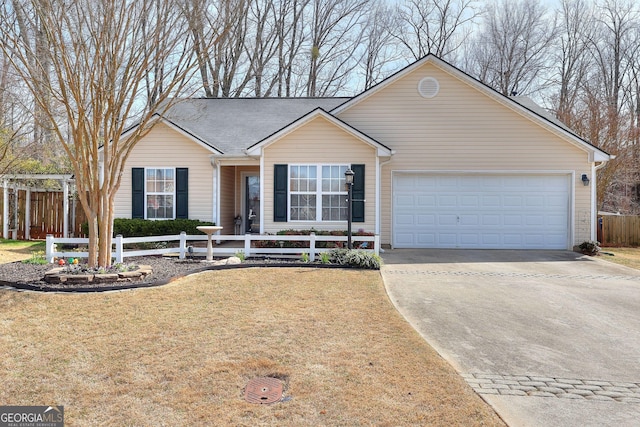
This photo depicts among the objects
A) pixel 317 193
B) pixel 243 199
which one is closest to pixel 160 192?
pixel 243 199

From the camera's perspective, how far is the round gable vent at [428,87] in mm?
13984

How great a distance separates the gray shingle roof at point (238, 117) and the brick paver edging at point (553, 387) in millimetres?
11102

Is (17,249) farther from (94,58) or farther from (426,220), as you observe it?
(426,220)

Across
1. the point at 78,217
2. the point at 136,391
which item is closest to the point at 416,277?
the point at 136,391

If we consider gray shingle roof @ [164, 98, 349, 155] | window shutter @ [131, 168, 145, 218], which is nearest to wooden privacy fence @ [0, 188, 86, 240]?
window shutter @ [131, 168, 145, 218]

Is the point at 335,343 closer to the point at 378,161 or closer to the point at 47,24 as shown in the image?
the point at 47,24

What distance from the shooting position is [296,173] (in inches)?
506

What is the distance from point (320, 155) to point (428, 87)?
460cm

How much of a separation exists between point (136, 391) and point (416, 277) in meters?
6.45

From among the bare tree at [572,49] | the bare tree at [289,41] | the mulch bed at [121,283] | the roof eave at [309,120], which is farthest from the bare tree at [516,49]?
the mulch bed at [121,283]

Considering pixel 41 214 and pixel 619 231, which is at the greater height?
pixel 41 214

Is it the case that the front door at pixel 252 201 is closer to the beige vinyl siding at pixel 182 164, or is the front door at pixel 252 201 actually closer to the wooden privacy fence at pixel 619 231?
the beige vinyl siding at pixel 182 164

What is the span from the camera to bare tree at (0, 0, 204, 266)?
7465 mm

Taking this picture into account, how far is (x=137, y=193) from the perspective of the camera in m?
13.4
